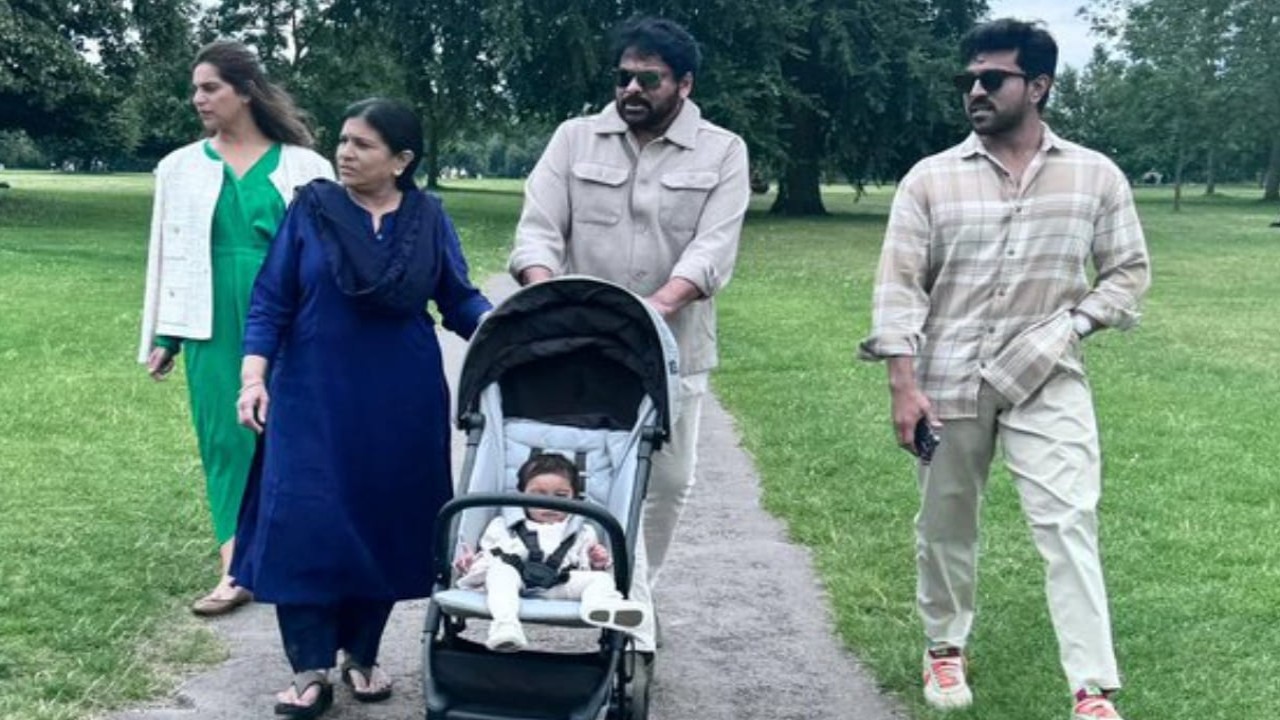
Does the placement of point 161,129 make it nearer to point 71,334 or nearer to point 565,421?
point 71,334

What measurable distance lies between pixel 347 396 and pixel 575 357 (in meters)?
0.68

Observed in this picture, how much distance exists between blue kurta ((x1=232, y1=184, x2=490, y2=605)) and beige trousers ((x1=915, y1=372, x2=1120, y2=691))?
1.57 metres

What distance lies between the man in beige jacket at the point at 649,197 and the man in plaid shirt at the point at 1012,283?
555 mm

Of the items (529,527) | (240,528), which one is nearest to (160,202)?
(240,528)

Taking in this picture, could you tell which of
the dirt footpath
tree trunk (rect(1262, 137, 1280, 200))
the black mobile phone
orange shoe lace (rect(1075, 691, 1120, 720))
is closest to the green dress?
the dirt footpath

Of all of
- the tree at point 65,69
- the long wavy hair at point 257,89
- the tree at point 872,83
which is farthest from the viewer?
the tree at point 872,83

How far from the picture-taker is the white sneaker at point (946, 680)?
4910mm

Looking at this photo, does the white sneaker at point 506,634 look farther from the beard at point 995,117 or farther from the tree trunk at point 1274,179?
the tree trunk at point 1274,179

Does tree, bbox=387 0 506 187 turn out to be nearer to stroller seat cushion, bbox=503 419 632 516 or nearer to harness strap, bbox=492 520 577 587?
stroller seat cushion, bbox=503 419 632 516

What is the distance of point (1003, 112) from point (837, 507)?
3.52 m

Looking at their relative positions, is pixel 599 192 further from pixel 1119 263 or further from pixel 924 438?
pixel 1119 263

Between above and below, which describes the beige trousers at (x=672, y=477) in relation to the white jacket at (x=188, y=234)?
below

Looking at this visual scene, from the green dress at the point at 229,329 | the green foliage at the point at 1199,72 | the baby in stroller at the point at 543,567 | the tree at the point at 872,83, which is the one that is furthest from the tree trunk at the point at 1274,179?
the baby in stroller at the point at 543,567

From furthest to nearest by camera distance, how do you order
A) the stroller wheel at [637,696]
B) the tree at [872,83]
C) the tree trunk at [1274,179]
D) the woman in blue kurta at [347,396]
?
1. the tree trunk at [1274,179]
2. the tree at [872,83]
3. the woman in blue kurta at [347,396]
4. the stroller wheel at [637,696]
